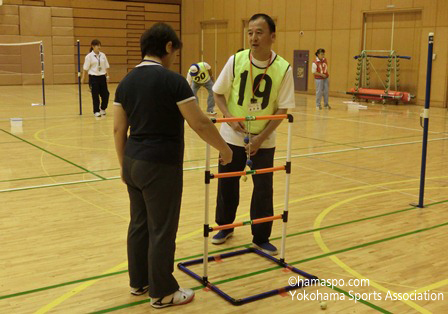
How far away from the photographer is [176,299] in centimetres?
362

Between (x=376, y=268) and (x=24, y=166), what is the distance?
5.62 meters

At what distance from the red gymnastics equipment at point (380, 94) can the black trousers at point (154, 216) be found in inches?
604

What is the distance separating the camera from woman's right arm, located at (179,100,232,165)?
327cm

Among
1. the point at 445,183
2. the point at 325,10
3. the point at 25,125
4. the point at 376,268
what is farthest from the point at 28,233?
the point at 325,10

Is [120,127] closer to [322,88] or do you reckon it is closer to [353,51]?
[322,88]

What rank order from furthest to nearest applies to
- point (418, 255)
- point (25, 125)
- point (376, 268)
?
point (25, 125) → point (418, 255) → point (376, 268)

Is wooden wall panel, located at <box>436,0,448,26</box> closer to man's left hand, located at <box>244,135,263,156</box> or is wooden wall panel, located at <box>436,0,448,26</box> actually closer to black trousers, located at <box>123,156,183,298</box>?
man's left hand, located at <box>244,135,263,156</box>

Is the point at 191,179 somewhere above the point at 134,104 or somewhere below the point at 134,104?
below

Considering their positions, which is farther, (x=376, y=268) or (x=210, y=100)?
(x=210, y=100)

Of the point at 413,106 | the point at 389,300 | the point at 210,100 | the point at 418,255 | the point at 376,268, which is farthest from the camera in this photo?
the point at 413,106

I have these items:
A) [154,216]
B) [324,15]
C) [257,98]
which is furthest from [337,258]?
[324,15]

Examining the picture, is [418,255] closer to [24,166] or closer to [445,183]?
[445,183]

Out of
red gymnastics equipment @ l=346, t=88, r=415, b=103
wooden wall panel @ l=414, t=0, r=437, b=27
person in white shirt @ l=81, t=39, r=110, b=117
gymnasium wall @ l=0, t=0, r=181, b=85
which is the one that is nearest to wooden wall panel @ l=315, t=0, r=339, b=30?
red gymnastics equipment @ l=346, t=88, r=415, b=103

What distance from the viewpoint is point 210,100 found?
14.0 m
